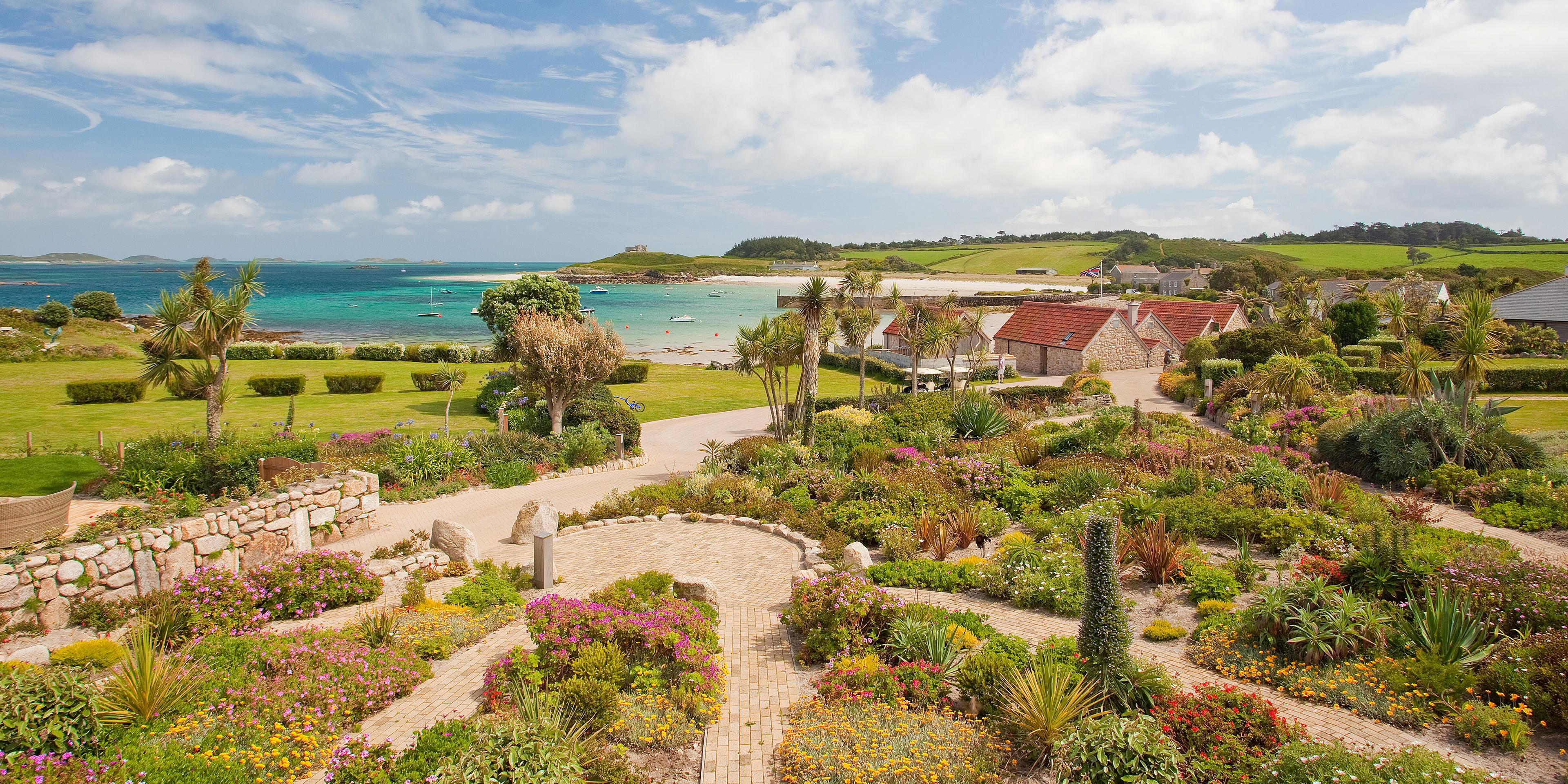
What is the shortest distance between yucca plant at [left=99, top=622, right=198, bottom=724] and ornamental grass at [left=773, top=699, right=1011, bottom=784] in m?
5.85

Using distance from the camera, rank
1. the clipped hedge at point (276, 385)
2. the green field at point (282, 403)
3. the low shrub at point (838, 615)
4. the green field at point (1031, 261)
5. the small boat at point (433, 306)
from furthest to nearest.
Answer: the green field at point (1031, 261)
the small boat at point (433, 306)
the clipped hedge at point (276, 385)
the green field at point (282, 403)
the low shrub at point (838, 615)

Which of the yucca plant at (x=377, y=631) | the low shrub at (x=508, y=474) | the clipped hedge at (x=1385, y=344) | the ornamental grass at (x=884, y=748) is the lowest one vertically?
the low shrub at (x=508, y=474)

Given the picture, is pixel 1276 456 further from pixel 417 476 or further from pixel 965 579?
pixel 417 476

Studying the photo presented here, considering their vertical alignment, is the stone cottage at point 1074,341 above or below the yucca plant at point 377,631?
above

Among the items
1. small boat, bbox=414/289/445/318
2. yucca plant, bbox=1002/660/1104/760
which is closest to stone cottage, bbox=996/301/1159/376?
yucca plant, bbox=1002/660/1104/760

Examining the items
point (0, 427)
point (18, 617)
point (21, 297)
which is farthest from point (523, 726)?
point (21, 297)

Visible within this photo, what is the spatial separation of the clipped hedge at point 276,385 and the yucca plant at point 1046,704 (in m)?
33.3

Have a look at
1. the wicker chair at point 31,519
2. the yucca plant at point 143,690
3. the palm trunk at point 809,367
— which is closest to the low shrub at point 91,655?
the yucca plant at point 143,690

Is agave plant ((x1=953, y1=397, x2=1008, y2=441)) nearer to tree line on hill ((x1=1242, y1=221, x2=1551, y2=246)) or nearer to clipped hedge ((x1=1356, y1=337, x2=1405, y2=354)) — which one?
clipped hedge ((x1=1356, y1=337, x2=1405, y2=354))

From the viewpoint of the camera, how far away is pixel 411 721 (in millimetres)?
7707

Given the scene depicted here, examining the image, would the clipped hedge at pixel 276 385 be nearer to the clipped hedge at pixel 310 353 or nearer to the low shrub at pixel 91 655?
the clipped hedge at pixel 310 353

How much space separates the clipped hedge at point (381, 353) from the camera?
4566 centimetres

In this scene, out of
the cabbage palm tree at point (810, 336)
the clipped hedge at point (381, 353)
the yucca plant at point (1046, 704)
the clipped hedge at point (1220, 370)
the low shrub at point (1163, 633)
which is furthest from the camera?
the clipped hedge at point (381, 353)

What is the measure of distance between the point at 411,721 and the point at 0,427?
85.2 feet
